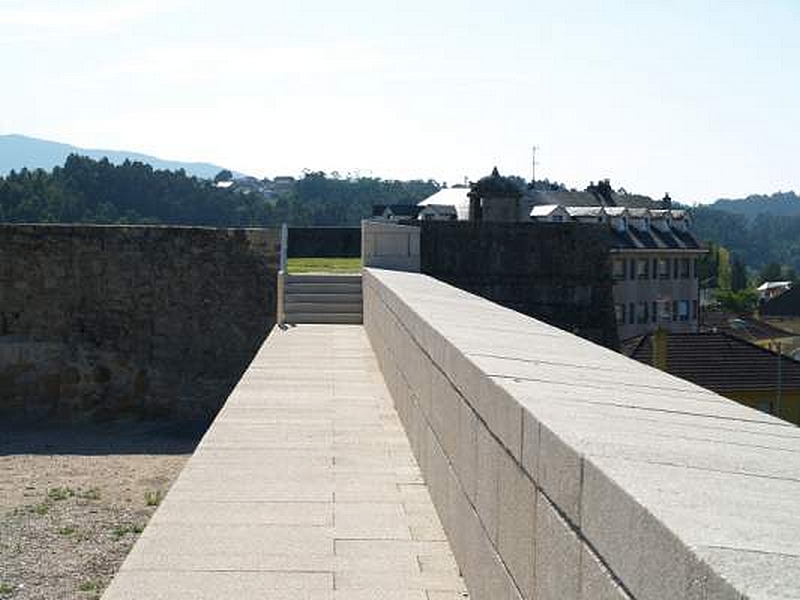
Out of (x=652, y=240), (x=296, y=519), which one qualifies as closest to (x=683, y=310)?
(x=652, y=240)

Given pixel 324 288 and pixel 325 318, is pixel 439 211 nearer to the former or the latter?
pixel 324 288

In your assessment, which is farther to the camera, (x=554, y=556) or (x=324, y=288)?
(x=324, y=288)

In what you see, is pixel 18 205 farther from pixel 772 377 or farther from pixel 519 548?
pixel 519 548

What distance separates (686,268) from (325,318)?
47.5 m

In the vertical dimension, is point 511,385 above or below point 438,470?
above

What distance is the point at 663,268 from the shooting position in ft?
197

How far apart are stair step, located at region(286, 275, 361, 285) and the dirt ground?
126 inches

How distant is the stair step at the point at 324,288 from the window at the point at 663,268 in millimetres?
42243

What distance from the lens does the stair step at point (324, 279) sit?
62.5ft

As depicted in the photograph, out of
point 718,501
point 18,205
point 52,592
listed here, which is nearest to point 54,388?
point 52,592

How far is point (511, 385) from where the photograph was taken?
412 cm

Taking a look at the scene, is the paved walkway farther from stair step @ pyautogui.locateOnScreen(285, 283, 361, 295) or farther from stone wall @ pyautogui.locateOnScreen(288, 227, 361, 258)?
stone wall @ pyautogui.locateOnScreen(288, 227, 361, 258)

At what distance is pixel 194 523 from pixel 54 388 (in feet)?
61.9

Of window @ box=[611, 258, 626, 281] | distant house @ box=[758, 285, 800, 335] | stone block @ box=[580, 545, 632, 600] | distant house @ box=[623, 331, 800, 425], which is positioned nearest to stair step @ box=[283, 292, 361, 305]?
distant house @ box=[623, 331, 800, 425]
